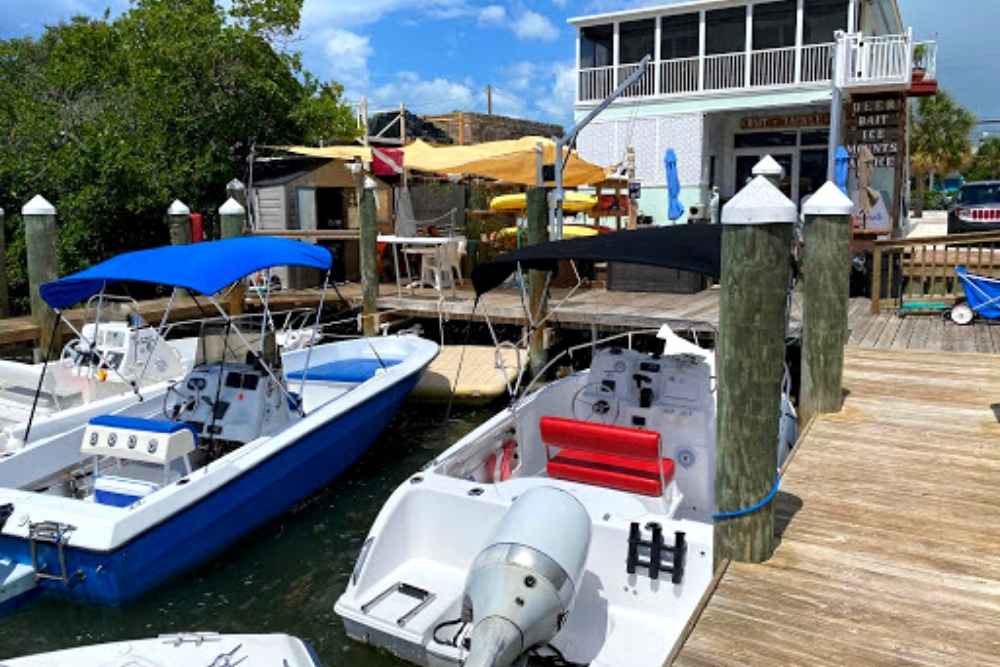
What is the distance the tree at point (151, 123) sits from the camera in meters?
15.7

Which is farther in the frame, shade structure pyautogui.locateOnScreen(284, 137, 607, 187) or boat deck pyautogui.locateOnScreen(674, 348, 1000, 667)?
shade structure pyautogui.locateOnScreen(284, 137, 607, 187)

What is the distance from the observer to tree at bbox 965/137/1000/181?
55625 mm

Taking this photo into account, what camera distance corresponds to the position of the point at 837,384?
684 centimetres

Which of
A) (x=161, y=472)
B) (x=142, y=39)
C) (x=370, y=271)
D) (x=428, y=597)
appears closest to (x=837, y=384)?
(x=428, y=597)

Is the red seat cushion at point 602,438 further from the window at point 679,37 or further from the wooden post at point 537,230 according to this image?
the window at point 679,37

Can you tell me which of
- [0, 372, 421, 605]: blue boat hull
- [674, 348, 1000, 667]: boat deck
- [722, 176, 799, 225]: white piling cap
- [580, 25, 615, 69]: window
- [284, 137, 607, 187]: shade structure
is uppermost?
[580, 25, 615, 69]: window

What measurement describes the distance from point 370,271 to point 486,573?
358 inches

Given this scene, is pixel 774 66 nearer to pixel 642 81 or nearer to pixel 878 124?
pixel 878 124

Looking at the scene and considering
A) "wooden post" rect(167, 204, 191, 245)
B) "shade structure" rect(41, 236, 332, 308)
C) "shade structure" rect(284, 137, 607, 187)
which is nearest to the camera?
"shade structure" rect(41, 236, 332, 308)

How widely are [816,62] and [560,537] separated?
1929 centimetres

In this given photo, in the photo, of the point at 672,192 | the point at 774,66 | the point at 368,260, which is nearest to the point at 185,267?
the point at 368,260

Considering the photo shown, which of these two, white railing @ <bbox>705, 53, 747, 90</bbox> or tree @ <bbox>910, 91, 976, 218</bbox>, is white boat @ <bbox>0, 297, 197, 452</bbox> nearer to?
white railing @ <bbox>705, 53, 747, 90</bbox>

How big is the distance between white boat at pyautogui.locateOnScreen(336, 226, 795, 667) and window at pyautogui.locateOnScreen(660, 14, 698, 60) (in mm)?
17607

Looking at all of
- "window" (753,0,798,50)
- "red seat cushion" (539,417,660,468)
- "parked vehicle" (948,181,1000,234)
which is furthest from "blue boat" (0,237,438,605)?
"window" (753,0,798,50)
